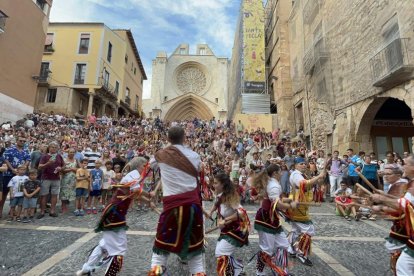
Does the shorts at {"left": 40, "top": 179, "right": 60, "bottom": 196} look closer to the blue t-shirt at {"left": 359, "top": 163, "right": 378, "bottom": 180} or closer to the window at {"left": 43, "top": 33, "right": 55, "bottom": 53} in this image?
the blue t-shirt at {"left": 359, "top": 163, "right": 378, "bottom": 180}

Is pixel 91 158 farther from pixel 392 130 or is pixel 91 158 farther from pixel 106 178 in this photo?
pixel 392 130

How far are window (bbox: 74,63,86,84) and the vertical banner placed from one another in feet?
51.5

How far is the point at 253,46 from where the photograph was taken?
2245cm

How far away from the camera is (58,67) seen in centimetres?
2530

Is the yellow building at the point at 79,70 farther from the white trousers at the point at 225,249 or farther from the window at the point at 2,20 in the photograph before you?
the white trousers at the point at 225,249

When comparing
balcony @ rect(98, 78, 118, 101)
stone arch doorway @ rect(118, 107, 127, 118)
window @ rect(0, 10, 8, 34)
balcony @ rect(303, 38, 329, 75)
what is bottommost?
balcony @ rect(303, 38, 329, 75)

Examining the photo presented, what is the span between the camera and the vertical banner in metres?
21.7

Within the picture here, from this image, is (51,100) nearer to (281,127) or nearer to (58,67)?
(58,67)

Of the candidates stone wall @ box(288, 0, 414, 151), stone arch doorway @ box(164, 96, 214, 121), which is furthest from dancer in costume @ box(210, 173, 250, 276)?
stone arch doorway @ box(164, 96, 214, 121)

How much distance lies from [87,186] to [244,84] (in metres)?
17.1

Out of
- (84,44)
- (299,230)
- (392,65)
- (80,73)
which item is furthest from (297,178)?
(84,44)

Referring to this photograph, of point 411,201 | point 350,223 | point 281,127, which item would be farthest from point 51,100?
point 411,201

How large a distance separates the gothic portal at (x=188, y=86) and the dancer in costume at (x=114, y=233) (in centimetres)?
3445

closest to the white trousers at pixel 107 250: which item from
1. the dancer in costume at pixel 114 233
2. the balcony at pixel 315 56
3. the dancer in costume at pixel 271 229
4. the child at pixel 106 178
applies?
the dancer in costume at pixel 114 233
